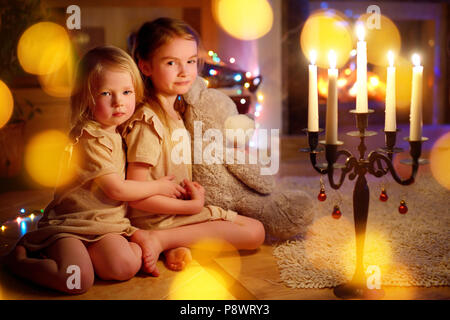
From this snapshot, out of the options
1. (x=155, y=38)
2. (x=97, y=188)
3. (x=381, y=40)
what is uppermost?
(x=381, y=40)

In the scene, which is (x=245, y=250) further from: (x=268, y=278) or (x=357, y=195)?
(x=357, y=195)

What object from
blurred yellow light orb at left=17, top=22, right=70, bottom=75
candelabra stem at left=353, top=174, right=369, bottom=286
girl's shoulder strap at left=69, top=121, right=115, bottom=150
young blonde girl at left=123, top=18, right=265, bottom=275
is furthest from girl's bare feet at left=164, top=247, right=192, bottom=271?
blurred yellow light orb at left=17, top=22, right=70, bottom=75

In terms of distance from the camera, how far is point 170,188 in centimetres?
150

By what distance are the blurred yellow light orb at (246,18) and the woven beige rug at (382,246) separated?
141 cm

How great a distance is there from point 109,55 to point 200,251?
633 mm

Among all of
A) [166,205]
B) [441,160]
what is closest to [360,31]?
[166,205]

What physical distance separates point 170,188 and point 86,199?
0.77 feet

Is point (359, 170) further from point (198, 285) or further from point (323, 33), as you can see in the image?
point (323, 33)

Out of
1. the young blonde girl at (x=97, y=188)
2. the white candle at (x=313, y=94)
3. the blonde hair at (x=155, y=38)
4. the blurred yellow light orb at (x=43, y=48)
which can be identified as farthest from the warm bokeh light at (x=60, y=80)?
the white candle at (x=313, y=94)

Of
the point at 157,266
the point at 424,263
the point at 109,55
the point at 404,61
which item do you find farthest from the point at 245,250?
the point at 404,61

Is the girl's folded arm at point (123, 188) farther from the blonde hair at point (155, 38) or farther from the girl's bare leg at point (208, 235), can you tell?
the blonde hair at point (155, 38)

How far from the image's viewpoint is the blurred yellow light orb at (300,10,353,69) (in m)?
3.21

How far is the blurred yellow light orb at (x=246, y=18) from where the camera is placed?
10.5ft

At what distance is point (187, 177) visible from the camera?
1.58 metres
